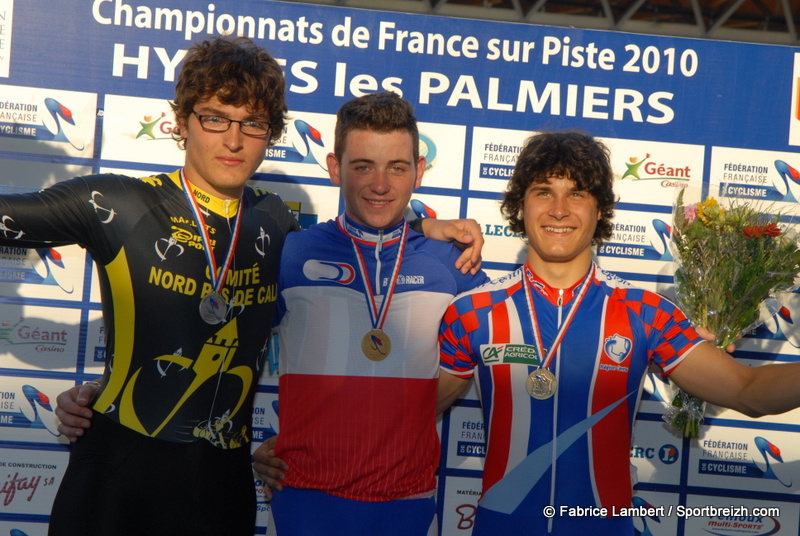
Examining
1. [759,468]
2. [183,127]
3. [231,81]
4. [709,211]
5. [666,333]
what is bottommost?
[759,468]

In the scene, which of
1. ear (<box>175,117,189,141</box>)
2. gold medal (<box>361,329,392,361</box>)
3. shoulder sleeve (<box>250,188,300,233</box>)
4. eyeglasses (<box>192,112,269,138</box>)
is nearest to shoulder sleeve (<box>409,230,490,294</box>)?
gold medal (<box>361,329,392,361</box>)

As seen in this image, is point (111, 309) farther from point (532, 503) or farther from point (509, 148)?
point (509, 148)

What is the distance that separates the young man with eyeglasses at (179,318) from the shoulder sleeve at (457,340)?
2.04 ft

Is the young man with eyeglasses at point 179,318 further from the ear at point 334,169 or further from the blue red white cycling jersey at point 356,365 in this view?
the ear at point 334,169

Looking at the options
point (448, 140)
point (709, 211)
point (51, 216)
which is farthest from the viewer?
point (448, 140)

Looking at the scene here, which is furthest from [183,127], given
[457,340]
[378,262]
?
[457,340]

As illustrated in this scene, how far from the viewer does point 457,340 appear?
2.40 m

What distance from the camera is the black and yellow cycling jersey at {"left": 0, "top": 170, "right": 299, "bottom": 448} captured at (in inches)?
84.2

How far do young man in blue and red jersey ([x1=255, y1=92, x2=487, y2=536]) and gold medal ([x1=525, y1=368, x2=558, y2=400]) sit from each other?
1.07 feet

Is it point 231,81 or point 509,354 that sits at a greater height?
point 231,81

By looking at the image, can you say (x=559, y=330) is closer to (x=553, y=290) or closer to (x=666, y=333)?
(x=553, y=290)

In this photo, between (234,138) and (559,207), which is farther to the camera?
(559,207)

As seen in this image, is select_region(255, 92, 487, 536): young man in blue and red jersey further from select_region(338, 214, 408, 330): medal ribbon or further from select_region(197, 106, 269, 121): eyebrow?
select_region(197, 106, 269, 121): eyebrow

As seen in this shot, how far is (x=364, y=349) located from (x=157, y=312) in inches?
25.9
